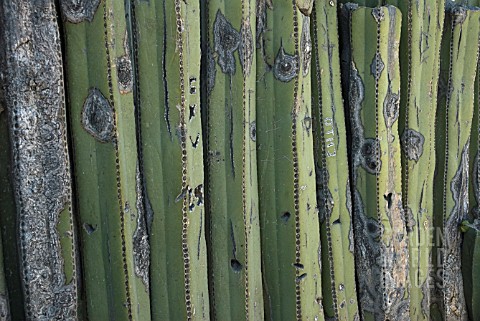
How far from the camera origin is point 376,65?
2.69 m

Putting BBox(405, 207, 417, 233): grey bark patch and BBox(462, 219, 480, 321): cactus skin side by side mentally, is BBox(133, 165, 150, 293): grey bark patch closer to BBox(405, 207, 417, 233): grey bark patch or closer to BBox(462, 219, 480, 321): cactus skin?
BBox(405, 207, 417, 233): grey bark patch

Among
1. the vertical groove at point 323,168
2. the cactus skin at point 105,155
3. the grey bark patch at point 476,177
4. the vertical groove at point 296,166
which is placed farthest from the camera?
the grey bark patch at point 476,177

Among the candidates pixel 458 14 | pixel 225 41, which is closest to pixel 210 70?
pixel 225 41

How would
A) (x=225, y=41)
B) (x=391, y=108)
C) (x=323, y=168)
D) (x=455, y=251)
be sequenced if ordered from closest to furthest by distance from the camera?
(x=225, y=41) < (x=323, y=168) < (x=391, y=108) < (x=455, y=251)

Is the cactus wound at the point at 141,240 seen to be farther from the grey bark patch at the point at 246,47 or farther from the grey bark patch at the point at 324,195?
the grey bark patch at the point at 324,195

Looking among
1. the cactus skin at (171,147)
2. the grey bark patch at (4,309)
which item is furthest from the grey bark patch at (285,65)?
the grey bark patch at (4,309)

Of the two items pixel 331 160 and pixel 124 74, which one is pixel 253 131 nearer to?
pixel 331 160

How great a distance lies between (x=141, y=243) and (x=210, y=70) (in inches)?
30.6

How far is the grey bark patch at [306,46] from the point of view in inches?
96.7

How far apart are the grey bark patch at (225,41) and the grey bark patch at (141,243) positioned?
580 millimetres

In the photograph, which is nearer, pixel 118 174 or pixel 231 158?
pixel 118 174

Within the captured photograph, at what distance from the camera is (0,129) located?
6.44 ft

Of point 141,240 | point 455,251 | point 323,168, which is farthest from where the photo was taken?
point 455,251

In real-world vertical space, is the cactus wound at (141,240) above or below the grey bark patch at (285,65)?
below
